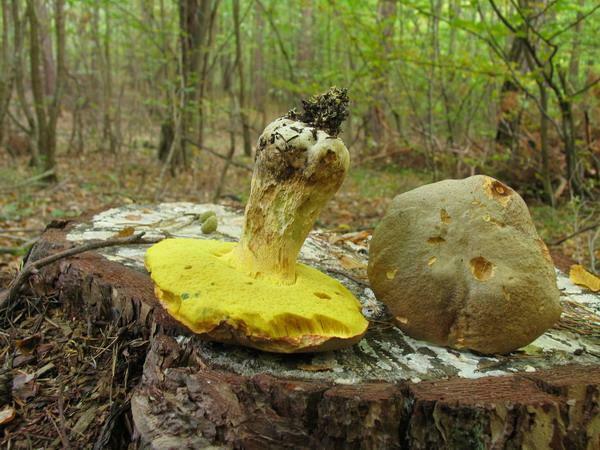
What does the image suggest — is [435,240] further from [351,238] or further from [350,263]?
[351,238]

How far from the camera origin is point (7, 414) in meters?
1.50

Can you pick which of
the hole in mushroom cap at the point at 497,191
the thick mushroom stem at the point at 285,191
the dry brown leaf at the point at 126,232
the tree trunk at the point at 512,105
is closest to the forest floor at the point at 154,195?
the dry brown leaf at the point at 126,232

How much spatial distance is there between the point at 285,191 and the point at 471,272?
0.65m

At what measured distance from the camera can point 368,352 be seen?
139cm

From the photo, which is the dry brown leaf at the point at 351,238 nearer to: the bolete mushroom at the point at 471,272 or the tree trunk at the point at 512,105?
the bolete mushroom at the point at 471,272

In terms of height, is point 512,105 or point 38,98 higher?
point 512,105

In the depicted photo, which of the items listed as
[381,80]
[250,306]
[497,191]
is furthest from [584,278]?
[381,80]

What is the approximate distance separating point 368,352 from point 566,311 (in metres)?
1.05

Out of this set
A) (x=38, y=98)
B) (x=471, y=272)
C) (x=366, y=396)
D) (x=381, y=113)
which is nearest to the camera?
(x=366, y=396)

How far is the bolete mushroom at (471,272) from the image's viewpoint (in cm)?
136

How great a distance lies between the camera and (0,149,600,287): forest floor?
4.41 meters

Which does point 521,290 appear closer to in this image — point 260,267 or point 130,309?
point 260,267

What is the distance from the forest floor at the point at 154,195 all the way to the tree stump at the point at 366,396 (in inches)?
57.8

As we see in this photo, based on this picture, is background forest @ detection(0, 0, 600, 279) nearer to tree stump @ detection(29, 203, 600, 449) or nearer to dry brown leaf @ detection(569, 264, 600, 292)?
dry brown leaf @ detection(569, 264, 600, 292)
